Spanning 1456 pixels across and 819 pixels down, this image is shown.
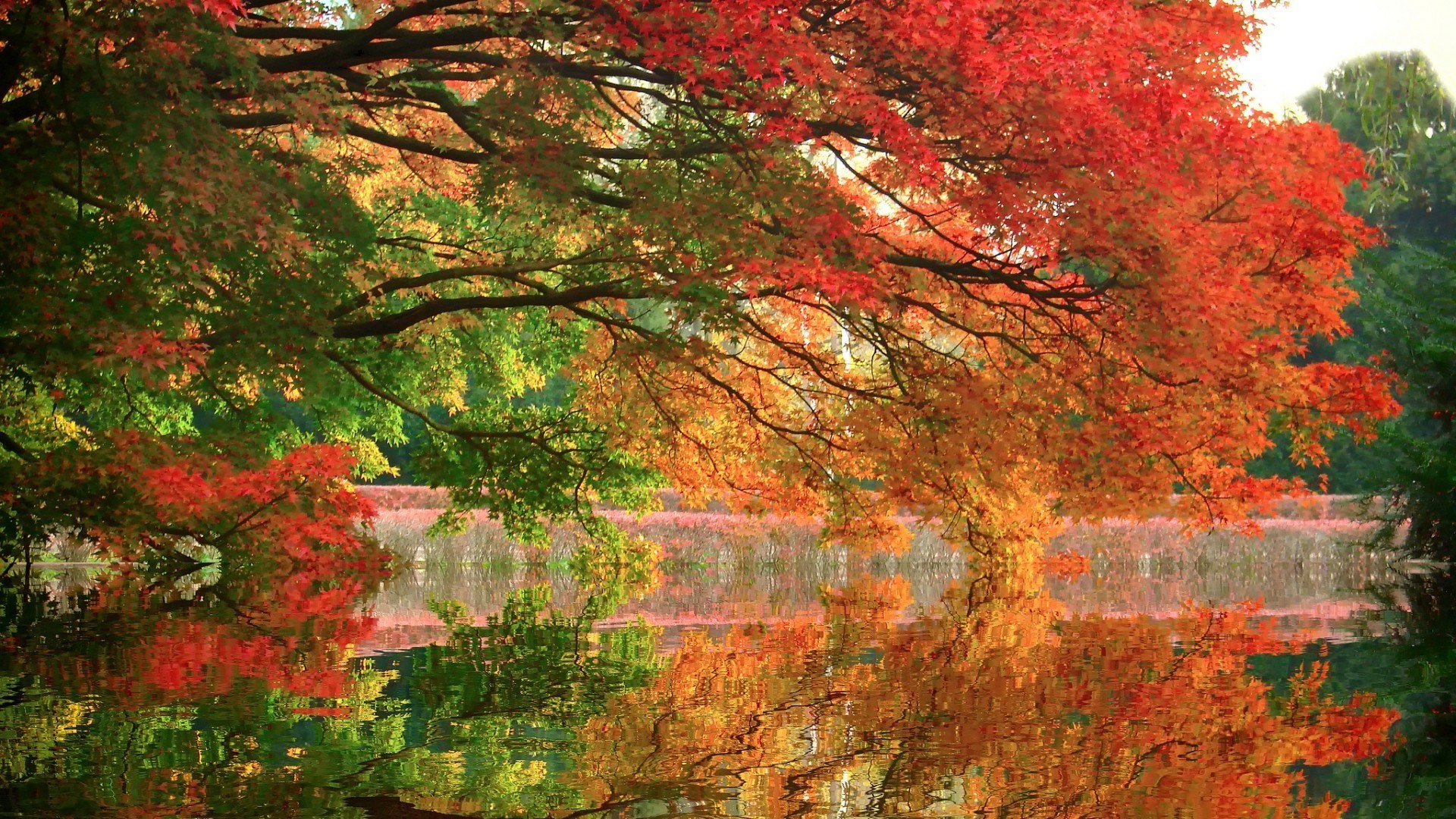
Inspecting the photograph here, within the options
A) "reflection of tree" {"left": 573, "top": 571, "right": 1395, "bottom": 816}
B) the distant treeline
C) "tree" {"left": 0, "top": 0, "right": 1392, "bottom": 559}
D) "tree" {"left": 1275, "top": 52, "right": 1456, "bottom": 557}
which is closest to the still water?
"reflection of tree" {"left": 573, "top": 571, "right": 1395, "bottom": 816}

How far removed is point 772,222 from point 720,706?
14.7 feet

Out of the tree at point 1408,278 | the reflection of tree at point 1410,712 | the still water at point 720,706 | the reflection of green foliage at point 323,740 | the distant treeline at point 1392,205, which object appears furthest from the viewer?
the distant treeline at point 1392,205

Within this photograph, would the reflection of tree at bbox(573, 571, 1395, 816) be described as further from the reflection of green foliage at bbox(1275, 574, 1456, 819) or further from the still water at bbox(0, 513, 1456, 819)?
the reflection of green foliage at bbox(1275, 574, 1456, 819)

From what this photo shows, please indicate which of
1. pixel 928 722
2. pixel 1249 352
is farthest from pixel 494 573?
pixel 928 722

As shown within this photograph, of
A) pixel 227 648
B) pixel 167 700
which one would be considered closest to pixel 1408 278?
pixel 227 648

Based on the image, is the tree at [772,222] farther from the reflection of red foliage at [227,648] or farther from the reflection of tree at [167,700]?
the reflection of tree at [167,700]

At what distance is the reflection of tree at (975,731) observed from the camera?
18.5 ft

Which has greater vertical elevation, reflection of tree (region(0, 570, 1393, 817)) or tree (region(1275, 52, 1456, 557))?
tree (region(1275, 52, 1456, 557))

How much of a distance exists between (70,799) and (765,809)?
8.21 feet

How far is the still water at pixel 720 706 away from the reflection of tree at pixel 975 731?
3cm

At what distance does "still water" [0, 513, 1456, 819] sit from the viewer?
561cm

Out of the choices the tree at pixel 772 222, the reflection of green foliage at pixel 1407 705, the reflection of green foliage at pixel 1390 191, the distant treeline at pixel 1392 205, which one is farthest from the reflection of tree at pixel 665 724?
the reflection of green foliage at pixel 1390 191

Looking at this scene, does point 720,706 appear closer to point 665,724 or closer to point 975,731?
point 665,724

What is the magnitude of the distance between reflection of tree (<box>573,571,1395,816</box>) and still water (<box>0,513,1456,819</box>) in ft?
0.09
